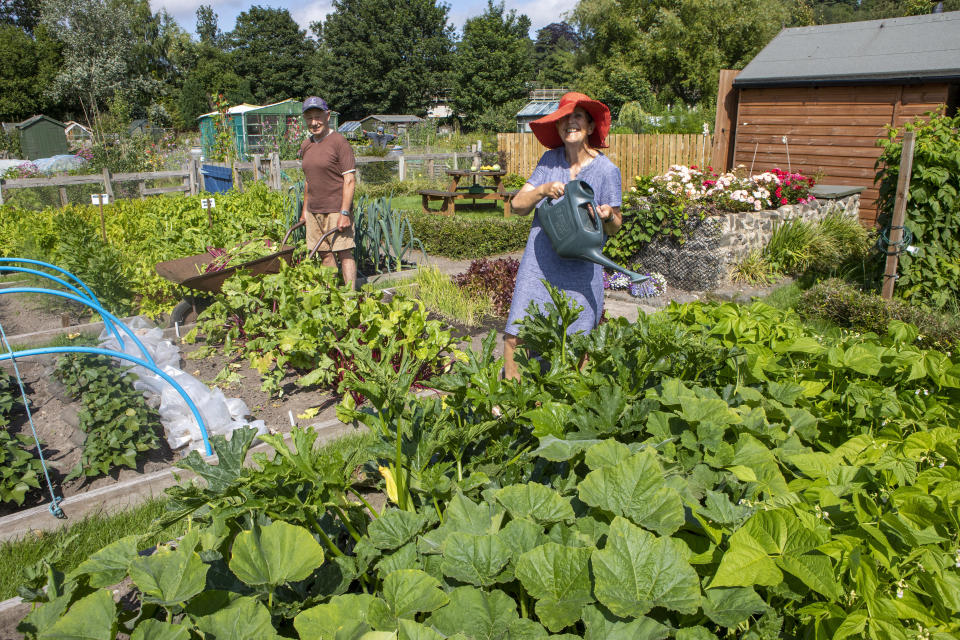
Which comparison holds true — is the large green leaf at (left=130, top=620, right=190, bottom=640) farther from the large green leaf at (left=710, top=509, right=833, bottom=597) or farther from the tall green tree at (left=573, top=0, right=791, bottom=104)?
the tall green tree at (left=573, top=0, right=791, bottom=104)

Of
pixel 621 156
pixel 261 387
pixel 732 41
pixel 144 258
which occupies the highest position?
pixel 732 41

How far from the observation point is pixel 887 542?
34.4 inches

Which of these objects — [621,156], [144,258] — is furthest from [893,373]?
[621,156]

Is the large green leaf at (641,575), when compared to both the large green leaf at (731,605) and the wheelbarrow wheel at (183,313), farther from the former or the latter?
the wheelbarrow wheel at (183,313)

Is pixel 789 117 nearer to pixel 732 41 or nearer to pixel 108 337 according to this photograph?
pixel 108 337

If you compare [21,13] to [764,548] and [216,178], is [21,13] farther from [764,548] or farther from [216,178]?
[764,548]

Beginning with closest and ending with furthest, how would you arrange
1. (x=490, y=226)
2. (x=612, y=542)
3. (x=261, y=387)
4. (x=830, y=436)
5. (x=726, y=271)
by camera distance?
(x=612, y=542)
(x=830, y=436)
(x=261, y=387)
(x=726, y=271)
(x=490, y=226)

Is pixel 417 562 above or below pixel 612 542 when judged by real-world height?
below

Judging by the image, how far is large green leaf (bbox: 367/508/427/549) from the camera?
1.04 m

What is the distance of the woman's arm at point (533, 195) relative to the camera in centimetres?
291

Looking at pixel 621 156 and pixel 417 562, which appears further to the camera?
pixel 621 156

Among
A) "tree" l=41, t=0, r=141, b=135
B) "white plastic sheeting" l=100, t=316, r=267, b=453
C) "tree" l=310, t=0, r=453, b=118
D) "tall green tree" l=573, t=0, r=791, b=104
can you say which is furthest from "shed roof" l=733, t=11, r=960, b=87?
"tree" l=310, t=0, r=453, b=118

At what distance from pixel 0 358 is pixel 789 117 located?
1246 cm

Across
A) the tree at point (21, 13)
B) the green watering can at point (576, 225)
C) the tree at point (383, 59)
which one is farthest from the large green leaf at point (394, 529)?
the tree at point (21, 13)
